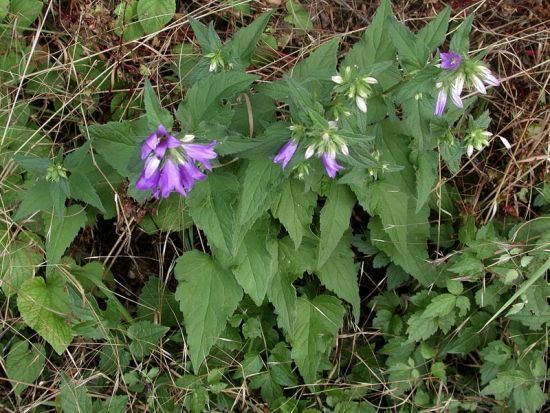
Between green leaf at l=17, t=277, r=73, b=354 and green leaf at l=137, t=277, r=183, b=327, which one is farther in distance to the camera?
green leaf at l=137, t=277, r=183, b=327

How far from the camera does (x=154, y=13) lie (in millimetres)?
3680

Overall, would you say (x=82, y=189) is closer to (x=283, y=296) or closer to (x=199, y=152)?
(x=199, y=152)

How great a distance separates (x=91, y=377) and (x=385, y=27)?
2.50 m

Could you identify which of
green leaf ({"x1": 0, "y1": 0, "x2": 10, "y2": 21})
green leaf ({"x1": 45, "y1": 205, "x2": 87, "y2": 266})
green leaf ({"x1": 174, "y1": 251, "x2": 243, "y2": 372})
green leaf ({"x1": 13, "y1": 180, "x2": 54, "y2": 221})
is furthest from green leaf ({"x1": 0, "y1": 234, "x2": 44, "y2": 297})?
green leaf ({"x1": 0, "y1": 0, "x2": 10, "y2": 21})

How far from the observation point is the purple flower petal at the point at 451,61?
2.40 meters

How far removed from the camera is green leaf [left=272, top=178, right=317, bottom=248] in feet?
10.1

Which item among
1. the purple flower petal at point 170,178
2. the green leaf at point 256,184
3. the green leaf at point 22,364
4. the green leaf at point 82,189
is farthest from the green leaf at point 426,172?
the green leaf at point 22,364

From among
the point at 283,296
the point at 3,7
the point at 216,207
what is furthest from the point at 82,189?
the point at 3,7

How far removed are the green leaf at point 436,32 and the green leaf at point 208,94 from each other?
835 mm

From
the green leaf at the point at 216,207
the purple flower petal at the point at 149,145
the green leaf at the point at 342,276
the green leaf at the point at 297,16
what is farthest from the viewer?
the green leaf at the point at 297,16

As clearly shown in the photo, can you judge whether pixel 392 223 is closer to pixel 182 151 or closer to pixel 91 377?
pixel 182 151

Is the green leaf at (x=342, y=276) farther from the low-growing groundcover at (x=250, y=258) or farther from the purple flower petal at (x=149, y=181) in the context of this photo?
the purple flower petal at (x=149, y=181)

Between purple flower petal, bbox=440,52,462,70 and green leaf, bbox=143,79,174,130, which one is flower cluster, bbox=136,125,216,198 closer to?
green leaf, bbox=143,79,174,130

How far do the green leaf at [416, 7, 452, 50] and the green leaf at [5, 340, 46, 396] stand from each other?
274 cm
